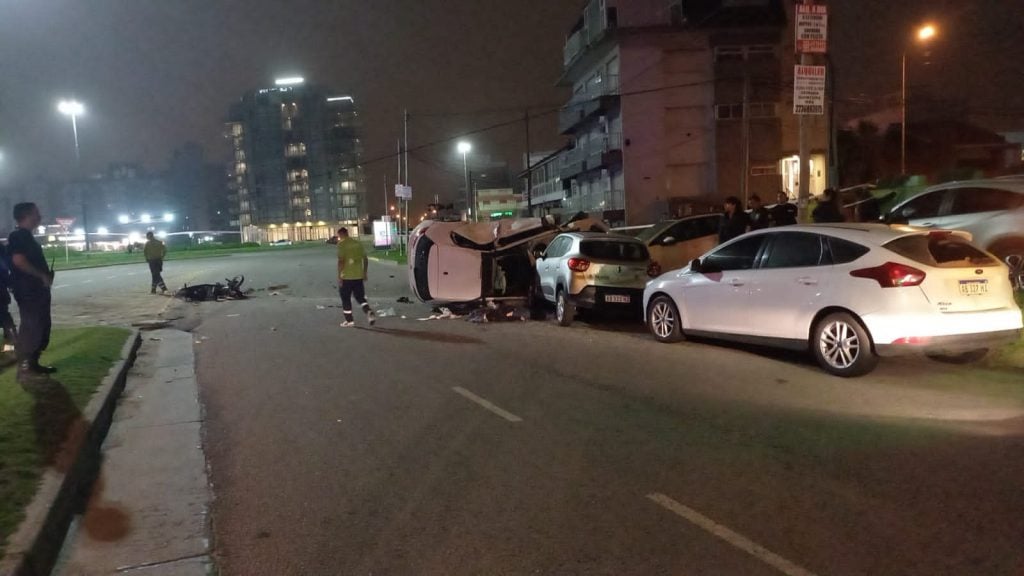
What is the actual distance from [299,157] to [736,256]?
125 meters

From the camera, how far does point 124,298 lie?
898 inches

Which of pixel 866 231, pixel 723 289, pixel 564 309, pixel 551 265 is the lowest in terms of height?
pixel 564 309

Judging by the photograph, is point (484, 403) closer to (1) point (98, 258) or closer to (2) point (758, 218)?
(2) point (758, 218)

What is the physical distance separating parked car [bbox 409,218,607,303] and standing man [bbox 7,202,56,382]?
7.66 metres

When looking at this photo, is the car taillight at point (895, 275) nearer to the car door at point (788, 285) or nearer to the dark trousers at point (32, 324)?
the car door at point (788, 285)

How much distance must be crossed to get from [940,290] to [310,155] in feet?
416

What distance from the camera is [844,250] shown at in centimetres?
852

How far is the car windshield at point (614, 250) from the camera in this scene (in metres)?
13.5

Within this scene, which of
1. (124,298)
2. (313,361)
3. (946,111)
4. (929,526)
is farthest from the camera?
(946,111)

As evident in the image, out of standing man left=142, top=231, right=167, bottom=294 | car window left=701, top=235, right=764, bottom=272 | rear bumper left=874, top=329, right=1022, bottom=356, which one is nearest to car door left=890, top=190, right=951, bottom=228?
car window left=701, top=235, right=764, bottom=272

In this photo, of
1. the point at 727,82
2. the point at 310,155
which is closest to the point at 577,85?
the point at 727,82

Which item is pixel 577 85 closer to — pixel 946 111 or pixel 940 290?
pixel 946 111

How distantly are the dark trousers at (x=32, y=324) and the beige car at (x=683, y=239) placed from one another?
1195 centimetres

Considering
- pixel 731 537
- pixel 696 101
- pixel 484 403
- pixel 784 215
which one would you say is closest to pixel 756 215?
pixel 784 215
